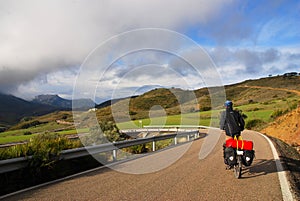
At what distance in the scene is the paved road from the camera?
6.59 metres

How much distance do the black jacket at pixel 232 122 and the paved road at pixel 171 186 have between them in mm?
1218

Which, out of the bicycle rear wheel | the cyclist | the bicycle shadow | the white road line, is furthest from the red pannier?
the white road line

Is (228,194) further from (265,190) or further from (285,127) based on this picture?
(285,127)

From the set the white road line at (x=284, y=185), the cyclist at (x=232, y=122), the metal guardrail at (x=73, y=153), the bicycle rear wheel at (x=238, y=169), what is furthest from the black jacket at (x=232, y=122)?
the metal guardrail at (x=73, y=153)

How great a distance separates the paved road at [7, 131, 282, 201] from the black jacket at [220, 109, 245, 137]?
1.22 m

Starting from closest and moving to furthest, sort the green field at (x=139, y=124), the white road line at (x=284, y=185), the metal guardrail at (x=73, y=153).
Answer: the white road line at (x=284, y=185)
the metal guardrail at (x=73, y=153)
the green field at (x=139, y=124)

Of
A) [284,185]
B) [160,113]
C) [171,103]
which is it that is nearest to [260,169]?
[284,185]

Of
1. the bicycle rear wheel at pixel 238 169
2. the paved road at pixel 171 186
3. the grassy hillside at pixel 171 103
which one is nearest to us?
the paved road at pixel 171 186

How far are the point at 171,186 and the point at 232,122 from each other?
275cm

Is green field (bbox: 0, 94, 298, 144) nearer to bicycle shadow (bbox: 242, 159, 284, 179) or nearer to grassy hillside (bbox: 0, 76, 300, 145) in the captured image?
grassy hillside (bbox: 0, 76, 300, 145)

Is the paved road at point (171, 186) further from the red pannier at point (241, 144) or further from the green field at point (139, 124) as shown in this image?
the green field at point (139, 124)

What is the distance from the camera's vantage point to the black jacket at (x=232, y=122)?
29.5 ft

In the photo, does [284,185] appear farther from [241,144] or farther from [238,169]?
[241,144]

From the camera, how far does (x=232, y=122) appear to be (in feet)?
29.6
